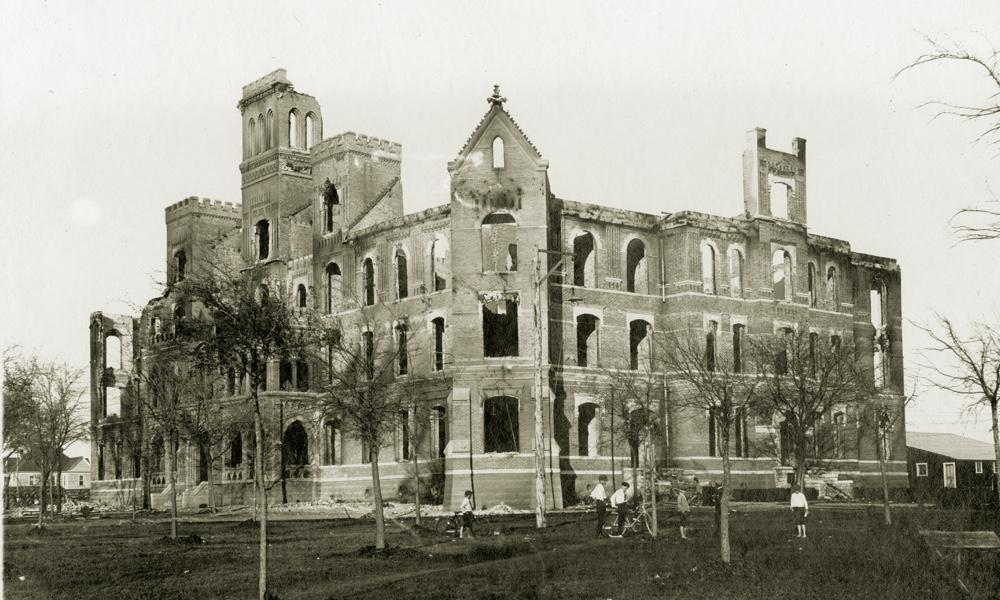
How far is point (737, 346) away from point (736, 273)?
173 inches

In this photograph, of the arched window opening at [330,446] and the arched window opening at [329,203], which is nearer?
the arched window opening at [330,446]

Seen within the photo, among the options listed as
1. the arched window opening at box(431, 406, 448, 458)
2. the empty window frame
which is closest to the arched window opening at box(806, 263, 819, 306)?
the empty window frame

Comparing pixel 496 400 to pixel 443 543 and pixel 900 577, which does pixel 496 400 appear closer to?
pixel 443 543

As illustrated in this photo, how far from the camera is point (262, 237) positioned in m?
65.0

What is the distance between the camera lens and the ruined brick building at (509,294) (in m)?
49.0

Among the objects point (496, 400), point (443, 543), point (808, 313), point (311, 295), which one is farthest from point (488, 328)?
point (443, 543)

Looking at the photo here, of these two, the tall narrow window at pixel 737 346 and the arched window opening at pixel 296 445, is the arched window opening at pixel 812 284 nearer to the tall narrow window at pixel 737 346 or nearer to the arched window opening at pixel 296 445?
the tall narrow window at pixel 737 346

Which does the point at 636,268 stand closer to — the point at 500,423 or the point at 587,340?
the point at 587,340

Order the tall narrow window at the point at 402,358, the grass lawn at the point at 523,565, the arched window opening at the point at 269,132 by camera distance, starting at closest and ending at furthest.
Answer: the grass lawn at the point at 523,565, the tall narrow window at the point at 402,358, the arched window opening at the point at 269,132

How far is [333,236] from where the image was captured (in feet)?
193

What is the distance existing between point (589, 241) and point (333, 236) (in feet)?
41.0

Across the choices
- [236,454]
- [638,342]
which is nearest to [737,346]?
[638,342]

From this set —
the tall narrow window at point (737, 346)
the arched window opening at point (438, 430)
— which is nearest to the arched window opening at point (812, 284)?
the tall narrow window at point (737, 346)

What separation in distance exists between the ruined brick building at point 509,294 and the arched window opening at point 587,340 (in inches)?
5.0
